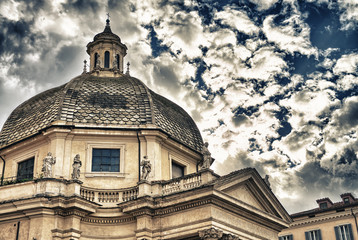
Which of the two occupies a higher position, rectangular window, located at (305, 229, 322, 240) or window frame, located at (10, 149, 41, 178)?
window frame, located at (10, 149, 41, 178)

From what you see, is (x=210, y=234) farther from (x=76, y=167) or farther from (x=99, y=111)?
(x=99, y=111)

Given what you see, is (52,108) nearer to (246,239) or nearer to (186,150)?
(186,150)

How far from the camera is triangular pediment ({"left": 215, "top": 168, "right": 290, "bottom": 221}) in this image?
2372 cm

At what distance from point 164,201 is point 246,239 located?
461 centimetres

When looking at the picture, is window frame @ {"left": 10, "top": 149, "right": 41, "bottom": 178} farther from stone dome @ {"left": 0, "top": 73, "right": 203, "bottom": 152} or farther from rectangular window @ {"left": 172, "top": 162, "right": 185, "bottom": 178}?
rectangular window @ {"left": 172, "top": 162, "right": 185, "bottom": 178}

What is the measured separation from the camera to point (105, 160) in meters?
26.6

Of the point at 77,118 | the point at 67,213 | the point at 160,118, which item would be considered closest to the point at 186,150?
the point at 160,118

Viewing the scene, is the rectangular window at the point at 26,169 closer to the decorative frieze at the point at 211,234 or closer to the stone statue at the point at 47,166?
the stone statue at the point at 47,166

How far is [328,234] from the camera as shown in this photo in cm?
3931

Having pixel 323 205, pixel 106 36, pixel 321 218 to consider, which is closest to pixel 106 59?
pixel 106 36

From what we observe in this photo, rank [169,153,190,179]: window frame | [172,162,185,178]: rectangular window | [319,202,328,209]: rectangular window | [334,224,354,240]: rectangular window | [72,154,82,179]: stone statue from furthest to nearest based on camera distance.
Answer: [319,202,328,209]: rectangular window
[334,224,354,240]: rectangular window
[172,162,185,178]: rectangular window
[169,153,190,179]: window frame
[72,154,82,179]: stone statue

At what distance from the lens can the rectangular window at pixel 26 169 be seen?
1065 inches

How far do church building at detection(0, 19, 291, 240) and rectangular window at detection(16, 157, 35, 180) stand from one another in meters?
0.06

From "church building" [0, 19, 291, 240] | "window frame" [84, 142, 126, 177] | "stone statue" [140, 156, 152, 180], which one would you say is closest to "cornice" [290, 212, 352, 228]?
"church building" [0, 19, 291, 240]
